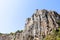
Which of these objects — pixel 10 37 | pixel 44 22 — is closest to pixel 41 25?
pixel 44 22

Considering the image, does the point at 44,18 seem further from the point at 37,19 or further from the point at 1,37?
the point at 1,37

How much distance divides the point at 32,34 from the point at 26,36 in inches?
154

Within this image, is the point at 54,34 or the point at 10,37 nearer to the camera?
the point at 54,34

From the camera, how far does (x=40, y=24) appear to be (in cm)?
8975

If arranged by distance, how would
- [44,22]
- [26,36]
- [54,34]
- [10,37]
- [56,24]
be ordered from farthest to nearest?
[10,37], [26,36], [44,22], [56,24], [54,34]

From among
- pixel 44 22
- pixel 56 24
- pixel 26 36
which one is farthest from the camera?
pixel 26 36

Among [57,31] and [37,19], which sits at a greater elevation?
[37,19]

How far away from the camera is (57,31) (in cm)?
7700

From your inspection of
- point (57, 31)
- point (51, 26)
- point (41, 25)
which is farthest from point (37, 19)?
point (57, 31)

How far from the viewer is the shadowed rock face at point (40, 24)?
84.9 meters

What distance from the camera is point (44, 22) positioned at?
88.0m

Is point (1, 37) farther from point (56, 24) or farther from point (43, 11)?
point (56, 24)

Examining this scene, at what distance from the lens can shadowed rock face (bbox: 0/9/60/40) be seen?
278 ft

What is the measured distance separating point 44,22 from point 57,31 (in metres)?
11.9
